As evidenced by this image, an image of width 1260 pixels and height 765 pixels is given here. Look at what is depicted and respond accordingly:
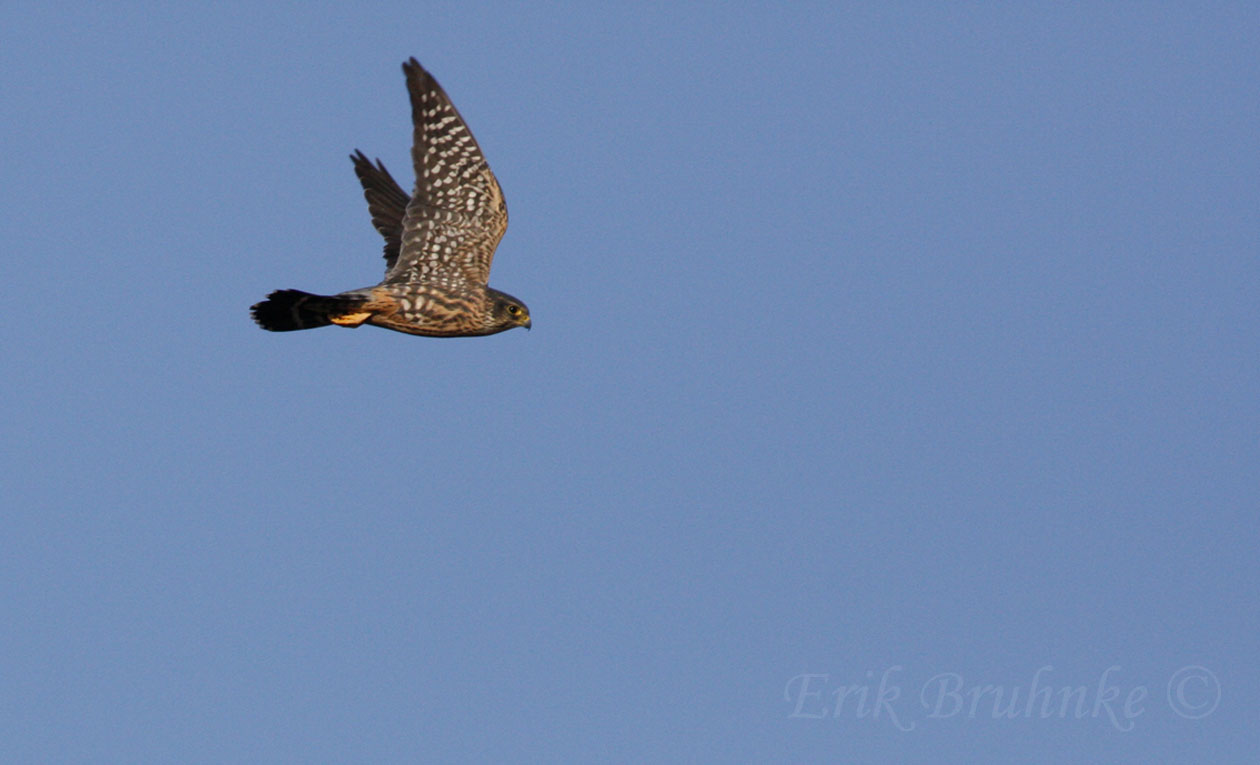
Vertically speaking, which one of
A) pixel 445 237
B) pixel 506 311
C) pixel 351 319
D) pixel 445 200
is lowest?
pixel 351 319

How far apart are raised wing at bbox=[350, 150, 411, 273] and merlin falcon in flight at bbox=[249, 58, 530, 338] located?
1.83 metres

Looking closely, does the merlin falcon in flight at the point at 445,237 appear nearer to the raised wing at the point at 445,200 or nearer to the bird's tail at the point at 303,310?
the raised wing at the point at 445,200

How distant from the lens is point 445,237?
19000 millimetres

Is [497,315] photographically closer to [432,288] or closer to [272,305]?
[432,288]

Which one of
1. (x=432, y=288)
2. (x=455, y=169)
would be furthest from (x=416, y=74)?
(x=432, y=288)

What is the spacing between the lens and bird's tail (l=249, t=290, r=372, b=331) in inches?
661

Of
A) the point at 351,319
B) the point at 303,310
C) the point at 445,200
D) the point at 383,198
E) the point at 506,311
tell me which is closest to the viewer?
the point at 303,310

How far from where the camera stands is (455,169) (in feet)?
61.8

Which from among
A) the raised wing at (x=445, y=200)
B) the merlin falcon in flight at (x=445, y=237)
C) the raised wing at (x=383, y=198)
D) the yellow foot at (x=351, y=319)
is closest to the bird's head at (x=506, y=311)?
the merlin falcon in flight at (x=445, y=237)

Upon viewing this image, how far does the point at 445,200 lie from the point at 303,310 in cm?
274

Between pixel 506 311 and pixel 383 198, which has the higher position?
pixel 383 198

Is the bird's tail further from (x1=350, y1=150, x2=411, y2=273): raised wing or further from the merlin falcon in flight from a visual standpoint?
(x1=350, y1=150, x2=411, y2=273): raised wing

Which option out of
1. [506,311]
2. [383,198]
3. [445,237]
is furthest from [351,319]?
[383,198]

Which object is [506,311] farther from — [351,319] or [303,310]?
[303,310]
